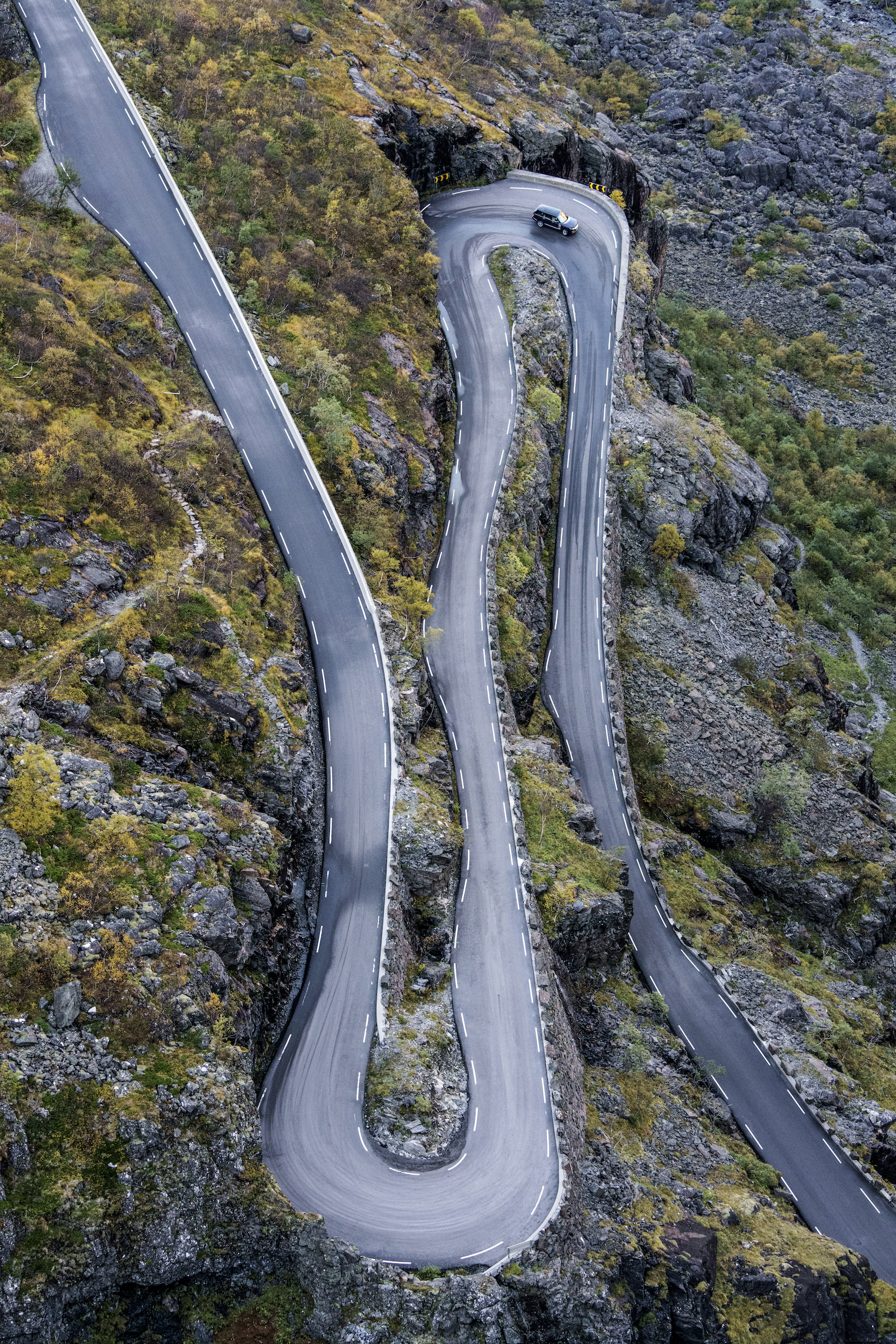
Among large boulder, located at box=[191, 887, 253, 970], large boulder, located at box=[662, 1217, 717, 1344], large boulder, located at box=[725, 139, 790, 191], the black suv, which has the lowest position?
large boulder, located at box=[662, 1217, 717, 1344]

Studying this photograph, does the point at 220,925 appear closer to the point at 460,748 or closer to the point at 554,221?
the point at 460,748

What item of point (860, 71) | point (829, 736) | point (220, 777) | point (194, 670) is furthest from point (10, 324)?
point (860, 71)

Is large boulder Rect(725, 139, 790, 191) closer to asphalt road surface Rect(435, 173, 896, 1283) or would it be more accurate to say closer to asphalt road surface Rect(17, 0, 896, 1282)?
asphalt road surface Rect(435, 173, 896, 1283)

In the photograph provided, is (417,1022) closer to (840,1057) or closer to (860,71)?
(840,1057)

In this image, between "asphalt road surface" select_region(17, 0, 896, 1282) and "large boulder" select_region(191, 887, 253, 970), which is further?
"asphalt road surface" select_region(17, 0, 896, 1282)

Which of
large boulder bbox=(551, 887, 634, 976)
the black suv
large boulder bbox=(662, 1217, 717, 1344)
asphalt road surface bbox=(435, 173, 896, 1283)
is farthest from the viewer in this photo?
the black suv

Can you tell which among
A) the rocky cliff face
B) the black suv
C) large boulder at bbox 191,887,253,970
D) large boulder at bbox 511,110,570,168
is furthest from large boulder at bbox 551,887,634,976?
the rocky cliff face
